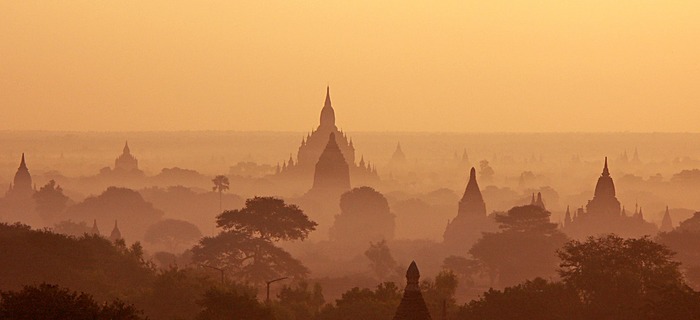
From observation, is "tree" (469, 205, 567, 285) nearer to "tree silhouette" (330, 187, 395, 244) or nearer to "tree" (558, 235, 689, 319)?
"tree" (558, 235, 689, 319)

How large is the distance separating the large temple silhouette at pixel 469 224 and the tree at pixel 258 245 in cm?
3341

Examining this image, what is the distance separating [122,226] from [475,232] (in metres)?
43.9

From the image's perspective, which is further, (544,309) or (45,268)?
(45,268)

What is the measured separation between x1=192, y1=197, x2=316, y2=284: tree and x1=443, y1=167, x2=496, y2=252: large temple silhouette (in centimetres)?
3341

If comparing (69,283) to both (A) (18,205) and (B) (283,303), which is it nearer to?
(B) (283,303)

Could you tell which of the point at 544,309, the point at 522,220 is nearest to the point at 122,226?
the point at 522,220

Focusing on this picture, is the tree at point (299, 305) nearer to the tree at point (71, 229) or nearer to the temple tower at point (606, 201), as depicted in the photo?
the tree at point (71, 229)

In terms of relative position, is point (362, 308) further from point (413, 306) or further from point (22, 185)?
point (22, 185)

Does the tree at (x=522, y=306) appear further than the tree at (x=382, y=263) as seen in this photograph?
No

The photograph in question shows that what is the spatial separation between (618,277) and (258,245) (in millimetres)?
34907

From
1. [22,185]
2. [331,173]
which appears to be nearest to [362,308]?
[331,173]

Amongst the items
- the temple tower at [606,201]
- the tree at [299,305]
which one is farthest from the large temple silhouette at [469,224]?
the tree at [299,305]

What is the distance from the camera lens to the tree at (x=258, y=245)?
92438 millimetres

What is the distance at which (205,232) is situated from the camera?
168500 mm
